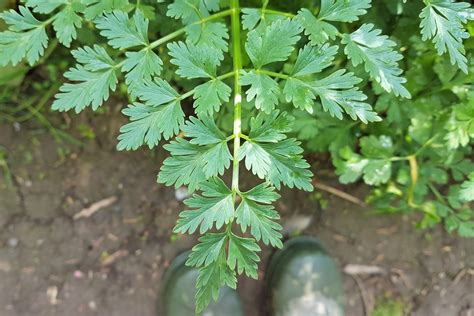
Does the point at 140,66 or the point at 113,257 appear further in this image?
the point at 113,257

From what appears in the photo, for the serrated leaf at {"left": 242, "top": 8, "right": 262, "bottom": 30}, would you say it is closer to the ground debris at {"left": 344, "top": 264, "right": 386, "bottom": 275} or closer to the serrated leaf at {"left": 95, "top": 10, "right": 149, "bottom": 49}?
the serrated leaf at {"left": 95, "top": 10, "right": 149, "bottom": 49}

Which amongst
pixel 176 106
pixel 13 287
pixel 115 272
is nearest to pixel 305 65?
pixel 176 106

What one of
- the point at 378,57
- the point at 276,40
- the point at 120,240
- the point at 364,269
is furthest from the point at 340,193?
the point at 276,40

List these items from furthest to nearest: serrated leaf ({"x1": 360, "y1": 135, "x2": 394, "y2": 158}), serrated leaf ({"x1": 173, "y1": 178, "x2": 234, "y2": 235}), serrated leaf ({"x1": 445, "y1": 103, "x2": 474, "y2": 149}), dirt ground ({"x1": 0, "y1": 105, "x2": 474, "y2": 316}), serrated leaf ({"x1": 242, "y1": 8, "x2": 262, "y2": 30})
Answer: dirt ground ({"x1": 0, "y1": 105, "x2": 474, "y2": 316})
serrated leaf ({"x1": 360, "y1": 135, "x2": 394, "y2": 158})
serrated leaf ({"x1": 445, "y1": 103, "x2": 474, "y2": 149})
serrated leaf ({"x1": 242, "y1": 8, "x2": 262, "y2": 30})
serrated leaf ({"x1": 173, "y1": 178, "x2": 234, "y2": 235})

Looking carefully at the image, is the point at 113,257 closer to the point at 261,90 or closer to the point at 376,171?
the point at 376,171

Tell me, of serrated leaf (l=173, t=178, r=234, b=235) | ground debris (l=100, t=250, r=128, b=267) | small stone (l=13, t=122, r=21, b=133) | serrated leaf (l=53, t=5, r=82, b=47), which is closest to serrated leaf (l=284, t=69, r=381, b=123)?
serrated leaf (l=173, t=178, r=234, b=235)

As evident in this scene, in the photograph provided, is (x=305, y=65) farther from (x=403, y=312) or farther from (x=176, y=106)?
(x=403, y=312)

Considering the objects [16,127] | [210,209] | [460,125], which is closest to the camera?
[210,209]
